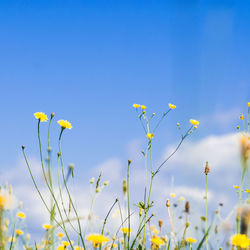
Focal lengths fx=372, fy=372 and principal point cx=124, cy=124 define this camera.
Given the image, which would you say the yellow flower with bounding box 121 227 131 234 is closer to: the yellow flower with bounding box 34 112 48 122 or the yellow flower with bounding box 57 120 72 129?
the yellow flower with bounding box 57 120 72 129

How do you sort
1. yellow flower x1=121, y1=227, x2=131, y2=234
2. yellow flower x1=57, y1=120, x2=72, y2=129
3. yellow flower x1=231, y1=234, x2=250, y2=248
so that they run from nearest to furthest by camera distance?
yellow flower x1=231, y1=234, x2=250, y2=248, yellow flower x1=121, y1=227, x2=131, y2=234, yellow flower x1=57, y1=120, x2=72, y2=129

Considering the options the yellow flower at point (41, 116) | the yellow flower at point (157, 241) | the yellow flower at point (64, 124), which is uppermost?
the yellow flower at point (41, 116)

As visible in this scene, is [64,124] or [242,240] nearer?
[242,240]

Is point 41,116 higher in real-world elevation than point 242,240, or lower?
higher

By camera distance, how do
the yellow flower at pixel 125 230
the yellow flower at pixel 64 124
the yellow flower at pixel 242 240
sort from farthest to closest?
the yellow flower at pixel 64 124
the yellow flower at pixel 125 230
the yellow flower at pixel 242 240

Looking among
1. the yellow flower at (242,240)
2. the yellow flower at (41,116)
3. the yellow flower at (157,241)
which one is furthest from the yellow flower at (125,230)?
the yellow flower at (41,116)

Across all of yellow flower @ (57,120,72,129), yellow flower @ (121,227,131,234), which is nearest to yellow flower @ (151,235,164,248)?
yellow flower @ (121,227,131,234)

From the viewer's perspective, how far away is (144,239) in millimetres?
2863

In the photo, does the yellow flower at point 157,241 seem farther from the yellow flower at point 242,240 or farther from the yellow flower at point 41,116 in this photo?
the yellow flower at point 41,116

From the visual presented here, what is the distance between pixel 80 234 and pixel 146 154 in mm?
973

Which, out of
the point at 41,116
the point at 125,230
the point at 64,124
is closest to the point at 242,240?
the point at 125,230

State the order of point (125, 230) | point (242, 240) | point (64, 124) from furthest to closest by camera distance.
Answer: point (64, 124), point (125, 230), point (242, 240)

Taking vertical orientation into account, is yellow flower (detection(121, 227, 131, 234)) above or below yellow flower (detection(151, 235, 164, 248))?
above

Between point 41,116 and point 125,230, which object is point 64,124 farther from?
point 125,230
